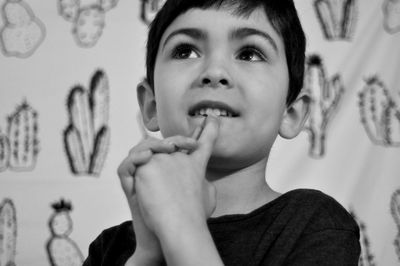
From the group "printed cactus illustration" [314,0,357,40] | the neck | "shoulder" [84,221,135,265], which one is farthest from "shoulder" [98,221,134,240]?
"printed cactus illustration" [314,0,357,40]

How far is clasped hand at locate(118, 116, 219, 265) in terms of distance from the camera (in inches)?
18.8

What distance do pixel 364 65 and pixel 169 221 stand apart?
90 centimetres

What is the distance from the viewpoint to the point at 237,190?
657mm

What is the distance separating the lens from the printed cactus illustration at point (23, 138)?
47.8 inches

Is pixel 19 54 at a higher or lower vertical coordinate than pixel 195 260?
higher

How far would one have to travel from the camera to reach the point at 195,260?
46 cm

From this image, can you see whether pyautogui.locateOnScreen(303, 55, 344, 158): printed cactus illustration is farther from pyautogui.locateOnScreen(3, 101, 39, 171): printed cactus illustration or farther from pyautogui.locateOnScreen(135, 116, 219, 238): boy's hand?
pyautogui.locateOnScreen(135, 116, 219, 238): boy's hand

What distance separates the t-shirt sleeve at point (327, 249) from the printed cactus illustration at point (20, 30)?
913 millimetres

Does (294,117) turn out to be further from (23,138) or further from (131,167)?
(23,138)

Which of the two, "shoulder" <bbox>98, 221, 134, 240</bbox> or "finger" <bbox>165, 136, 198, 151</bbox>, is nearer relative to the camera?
"finger" <bbox>165, 136, 198, 151</bbox>

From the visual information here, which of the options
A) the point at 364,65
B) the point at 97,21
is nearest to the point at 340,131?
the point at 364,65

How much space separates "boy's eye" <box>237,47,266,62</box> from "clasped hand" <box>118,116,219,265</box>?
0.45 feet

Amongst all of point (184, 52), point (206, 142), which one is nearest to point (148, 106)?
point (184, 52)

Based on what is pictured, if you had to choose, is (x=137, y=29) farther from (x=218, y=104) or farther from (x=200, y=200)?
(x=200, y=200)
